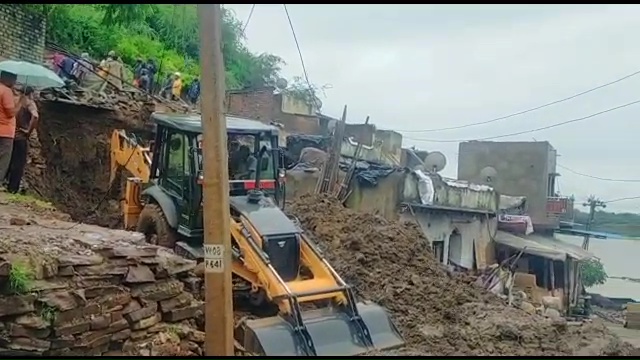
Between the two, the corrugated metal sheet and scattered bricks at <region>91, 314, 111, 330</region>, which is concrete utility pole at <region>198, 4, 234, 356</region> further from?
the corrugated metal sheet

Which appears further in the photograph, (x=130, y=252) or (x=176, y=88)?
(x=176, y=88)

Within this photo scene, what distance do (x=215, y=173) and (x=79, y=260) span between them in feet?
6.37

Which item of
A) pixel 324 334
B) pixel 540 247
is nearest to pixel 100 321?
pixel 324 334

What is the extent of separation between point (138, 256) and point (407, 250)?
221 inches

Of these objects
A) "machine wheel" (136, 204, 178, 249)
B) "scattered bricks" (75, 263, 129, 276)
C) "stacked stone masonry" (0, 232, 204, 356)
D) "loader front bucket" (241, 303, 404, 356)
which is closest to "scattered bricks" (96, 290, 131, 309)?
"stacked stone masonry" (0, 232, 204, 356)

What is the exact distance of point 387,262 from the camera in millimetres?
11086

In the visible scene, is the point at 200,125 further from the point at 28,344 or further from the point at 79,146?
the point at 79,146

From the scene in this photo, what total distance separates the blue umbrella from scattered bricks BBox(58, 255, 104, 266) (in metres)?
5.28

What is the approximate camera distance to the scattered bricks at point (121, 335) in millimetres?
6601

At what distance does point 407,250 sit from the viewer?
11602mm

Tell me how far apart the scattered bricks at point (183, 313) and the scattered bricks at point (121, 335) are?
608mm

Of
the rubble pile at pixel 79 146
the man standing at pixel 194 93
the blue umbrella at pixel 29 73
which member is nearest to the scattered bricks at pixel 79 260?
the blue umbrella at pixel 29 73

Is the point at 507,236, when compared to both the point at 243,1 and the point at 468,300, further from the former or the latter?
the point at 243,1

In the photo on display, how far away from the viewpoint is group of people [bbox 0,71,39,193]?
9.20 m
